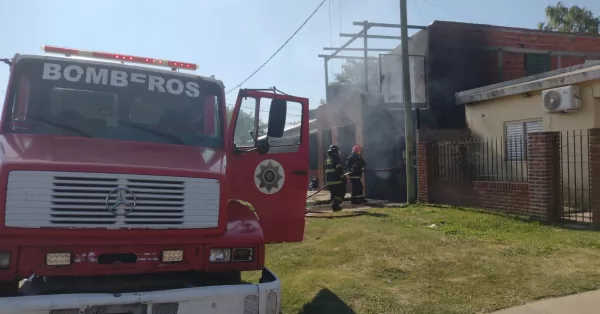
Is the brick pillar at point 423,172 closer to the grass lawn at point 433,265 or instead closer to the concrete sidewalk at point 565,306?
the grass lawn at point 433,265

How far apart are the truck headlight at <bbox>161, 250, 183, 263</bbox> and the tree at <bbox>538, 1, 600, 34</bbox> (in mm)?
34180

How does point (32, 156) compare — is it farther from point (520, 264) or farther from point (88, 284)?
point (520, 264)

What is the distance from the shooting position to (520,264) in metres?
6.18

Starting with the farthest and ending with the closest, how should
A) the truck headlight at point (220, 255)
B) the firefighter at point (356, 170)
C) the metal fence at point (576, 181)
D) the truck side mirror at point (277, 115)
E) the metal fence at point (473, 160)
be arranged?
1. the firefighter at point (356, 170)
2. the metal fence at point (473, 160)
3. the metal fence at point (576, 181)
4. the truck side mirror at point (277, 115)
5. the truck headlight at point (220, 255)

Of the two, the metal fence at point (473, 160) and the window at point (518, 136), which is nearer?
the metal fence at point (473, 160)

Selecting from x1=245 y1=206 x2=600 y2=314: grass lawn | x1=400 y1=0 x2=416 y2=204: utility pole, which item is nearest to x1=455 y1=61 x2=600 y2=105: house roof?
x1=400 y1=0 x2=416 y2=204: utility pole

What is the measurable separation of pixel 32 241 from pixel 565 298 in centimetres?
492

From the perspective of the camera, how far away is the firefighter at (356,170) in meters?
12.6

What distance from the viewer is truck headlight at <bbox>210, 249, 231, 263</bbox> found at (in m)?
3.82

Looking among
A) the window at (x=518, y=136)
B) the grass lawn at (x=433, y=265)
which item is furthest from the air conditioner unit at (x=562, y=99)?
the grass lawn at (x=433, y=265)

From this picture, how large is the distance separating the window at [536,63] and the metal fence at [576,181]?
7.14 meters

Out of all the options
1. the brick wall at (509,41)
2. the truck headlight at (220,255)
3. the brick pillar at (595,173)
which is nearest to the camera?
the truck headlight at (220,255)

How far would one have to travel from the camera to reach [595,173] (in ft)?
26.3

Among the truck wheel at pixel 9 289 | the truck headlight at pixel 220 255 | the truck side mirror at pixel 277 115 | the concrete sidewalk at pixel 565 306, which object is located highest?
the truck side mirror at pixel 277 115
